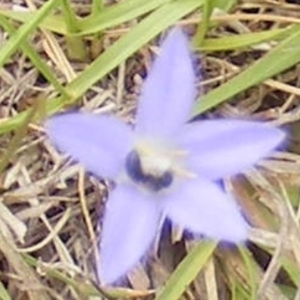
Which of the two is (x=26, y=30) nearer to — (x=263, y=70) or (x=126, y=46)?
(x=126, y=46)

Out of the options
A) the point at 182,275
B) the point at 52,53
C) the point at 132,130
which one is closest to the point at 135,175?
the point at 132,130

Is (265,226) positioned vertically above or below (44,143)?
below

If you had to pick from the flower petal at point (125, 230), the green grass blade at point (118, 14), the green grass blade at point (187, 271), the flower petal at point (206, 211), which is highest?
the green grass blade at point (118, 14)

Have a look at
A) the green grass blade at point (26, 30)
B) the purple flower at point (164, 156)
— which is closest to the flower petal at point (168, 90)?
the purple flower at point (164, 156)

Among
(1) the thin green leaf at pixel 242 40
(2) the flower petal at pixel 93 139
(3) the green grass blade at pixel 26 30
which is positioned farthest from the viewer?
(1) the thin green leaf at pixel 242 40

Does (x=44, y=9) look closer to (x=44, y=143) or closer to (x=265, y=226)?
(x=44, y=143)

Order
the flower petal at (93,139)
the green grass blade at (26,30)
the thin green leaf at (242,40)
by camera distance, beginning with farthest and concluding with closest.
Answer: the thin green leaf at (242,40), the green grass blade at (26,30), the flower petal at (93,139)

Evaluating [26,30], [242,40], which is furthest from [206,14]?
[26,30]

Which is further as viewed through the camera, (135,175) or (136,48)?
(136,48)

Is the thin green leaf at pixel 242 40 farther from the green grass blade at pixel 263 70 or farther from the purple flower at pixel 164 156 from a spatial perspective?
the purple flower at pixel 164 156
